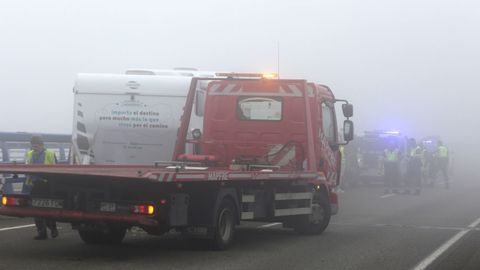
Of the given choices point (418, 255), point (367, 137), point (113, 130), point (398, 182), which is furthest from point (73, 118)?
point (367, 137)

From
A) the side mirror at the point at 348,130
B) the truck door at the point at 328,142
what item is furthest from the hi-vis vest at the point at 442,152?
the truck door at the point at 328,142

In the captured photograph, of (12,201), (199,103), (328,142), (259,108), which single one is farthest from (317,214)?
(12,201)

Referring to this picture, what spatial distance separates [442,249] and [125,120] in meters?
6.97

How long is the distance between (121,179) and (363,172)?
1988 centimetres

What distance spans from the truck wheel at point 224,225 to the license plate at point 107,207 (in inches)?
58.6

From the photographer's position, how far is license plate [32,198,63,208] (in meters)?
8.93

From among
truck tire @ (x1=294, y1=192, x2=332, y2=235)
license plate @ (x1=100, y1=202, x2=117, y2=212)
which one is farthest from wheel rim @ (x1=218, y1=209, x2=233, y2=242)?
truck tire @ (x1=294, y1=192, x2=332, y2=235)

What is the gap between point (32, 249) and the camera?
9836 mm

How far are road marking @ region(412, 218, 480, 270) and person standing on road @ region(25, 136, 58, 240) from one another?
472 cm

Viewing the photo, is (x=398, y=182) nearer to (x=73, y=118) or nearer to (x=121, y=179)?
(x=73, y=118)

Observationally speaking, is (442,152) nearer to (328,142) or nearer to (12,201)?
(328,142)

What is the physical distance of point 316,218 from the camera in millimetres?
12344

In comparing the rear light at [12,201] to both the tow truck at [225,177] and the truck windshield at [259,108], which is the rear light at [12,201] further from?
the truck windshield at [259,108]

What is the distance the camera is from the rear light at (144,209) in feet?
28.6
